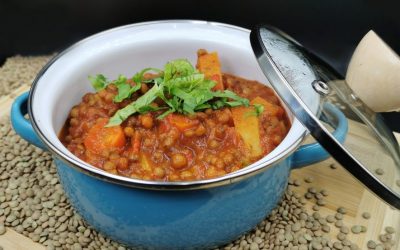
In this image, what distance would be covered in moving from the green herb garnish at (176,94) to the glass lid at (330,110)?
317mm

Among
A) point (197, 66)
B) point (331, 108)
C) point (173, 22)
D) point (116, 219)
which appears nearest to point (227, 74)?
point (197, 66)

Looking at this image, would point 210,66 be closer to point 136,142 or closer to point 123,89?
point 123,89

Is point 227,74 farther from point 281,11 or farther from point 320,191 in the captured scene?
point 281,11

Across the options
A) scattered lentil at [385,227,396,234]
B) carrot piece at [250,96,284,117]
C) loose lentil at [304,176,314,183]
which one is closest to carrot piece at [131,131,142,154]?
carrot piece at [250,96,284,117]

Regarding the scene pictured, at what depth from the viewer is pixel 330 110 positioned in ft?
7.23

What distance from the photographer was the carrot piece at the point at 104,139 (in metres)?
2.34

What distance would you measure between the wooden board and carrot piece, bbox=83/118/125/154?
0.53 metres

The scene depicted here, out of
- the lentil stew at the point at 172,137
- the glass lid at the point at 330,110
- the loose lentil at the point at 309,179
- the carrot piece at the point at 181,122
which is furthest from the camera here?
the loose lentil at the point at 309,179

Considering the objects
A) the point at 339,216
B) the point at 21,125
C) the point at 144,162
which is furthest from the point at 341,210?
the point at 21,125

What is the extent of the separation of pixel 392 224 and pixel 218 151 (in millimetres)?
1006

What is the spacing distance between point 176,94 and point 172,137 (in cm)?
24

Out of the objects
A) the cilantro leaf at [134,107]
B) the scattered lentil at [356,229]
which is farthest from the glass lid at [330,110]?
the cilantro leaf at [134,107]

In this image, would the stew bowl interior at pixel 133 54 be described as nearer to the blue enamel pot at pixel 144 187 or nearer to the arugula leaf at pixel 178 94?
the blue enamel pot at pixel 144 187

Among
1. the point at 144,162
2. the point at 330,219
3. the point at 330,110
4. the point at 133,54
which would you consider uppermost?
the point at 330,110
